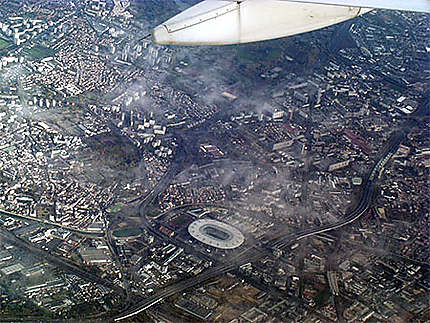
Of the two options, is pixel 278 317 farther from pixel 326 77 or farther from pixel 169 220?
pixel 326 77

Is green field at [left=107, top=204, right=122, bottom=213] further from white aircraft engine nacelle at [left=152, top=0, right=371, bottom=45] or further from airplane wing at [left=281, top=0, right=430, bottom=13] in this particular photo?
airplane wing at [left=281, top=0, right=430, bottom=13]

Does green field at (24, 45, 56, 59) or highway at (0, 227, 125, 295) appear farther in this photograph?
green field at (24, 45, 56, 59)

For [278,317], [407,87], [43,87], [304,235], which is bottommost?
[278,317]

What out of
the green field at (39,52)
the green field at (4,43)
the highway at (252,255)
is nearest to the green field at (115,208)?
the highway at (252,255)

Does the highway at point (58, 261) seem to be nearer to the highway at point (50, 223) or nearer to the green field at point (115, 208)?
the highway at point (50, 223)

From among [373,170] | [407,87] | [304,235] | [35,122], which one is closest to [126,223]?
[304,235]

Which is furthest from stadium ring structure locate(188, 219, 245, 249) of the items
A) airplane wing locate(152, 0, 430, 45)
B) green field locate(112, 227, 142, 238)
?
airplane wing locate(152, 0, 430, 45)
